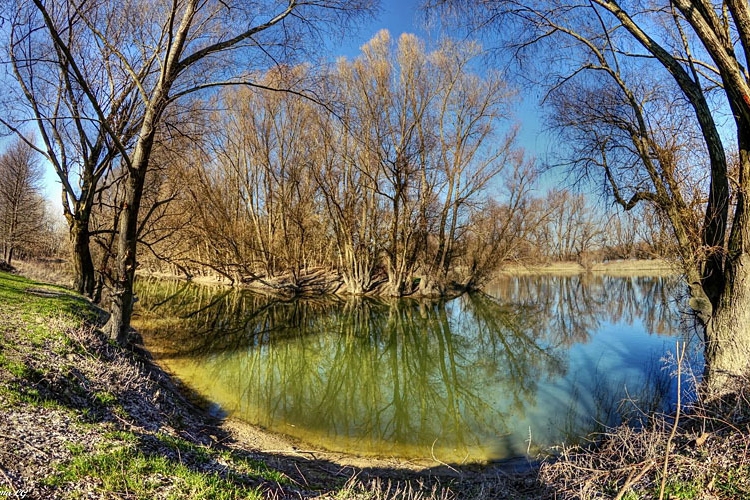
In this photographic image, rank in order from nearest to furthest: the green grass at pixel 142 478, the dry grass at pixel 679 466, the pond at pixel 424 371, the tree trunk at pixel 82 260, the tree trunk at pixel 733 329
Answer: the green grass at pixel 142 478, the dry grass at pixel 679 466, the tree trunk at pixel 733 329, the pond at pixel 424 371, the tree trunk at pixel 82 260

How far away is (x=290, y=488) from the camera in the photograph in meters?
3.08

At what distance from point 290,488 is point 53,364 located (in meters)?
3.19

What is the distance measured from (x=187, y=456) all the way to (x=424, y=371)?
678cm

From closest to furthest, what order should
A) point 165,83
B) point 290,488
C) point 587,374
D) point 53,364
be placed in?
1. point 290,488
2. point 53,364
3. point 165,83
4. point 587,374

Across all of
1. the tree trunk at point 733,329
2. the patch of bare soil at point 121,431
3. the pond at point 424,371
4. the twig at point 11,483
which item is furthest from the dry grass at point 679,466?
the twig at point 11,483

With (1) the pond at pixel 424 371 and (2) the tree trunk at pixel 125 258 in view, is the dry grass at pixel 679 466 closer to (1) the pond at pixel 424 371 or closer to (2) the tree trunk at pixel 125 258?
(1) the pond at pixel 424 371

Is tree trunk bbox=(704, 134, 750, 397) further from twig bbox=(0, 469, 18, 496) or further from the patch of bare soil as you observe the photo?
twig bbox=(0, 469, 18, 496)

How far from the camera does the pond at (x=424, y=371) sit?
6.07 metres

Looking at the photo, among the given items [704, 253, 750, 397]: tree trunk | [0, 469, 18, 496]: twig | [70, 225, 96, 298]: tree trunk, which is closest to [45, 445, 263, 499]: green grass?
[0, 469, 18, 496]: twig

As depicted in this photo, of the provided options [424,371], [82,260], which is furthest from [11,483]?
[82,260]

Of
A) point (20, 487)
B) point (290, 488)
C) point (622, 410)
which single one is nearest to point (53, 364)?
point (20, 487)

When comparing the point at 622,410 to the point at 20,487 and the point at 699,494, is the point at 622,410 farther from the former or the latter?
the point at 20,487

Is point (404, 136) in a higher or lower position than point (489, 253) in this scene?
higher

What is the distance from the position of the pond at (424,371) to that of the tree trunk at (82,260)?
2080 millimetres
